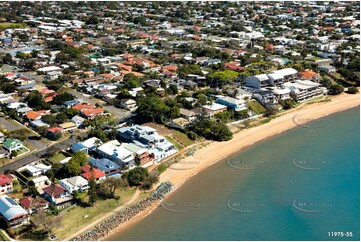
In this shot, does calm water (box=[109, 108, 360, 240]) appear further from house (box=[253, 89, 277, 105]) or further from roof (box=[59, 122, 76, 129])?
roof (box=[59, 122, 76, 129])

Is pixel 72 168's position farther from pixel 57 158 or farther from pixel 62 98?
pixel 62 98

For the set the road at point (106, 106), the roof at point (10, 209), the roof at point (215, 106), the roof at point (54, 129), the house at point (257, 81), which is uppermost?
the house at point (257, 81)

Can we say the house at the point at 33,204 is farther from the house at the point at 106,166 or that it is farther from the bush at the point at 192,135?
the bush at the point at 192,135

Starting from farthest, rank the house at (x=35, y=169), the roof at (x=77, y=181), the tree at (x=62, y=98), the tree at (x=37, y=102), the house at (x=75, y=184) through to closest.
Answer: the tree at (x=62, y=98), the tree at (x=37, y=102), the house at (x=35, y=169), the roof at (x=77, y=181), the house at (x=75, y=184)

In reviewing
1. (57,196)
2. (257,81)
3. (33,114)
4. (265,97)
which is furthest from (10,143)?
(257,81)

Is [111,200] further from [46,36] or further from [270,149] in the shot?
[46,36]

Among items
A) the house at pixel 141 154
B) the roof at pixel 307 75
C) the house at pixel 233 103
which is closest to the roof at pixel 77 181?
the house at pixel 141 154

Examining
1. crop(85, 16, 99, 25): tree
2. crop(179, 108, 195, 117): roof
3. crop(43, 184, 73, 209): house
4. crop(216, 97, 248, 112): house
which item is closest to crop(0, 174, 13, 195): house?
crop(43, 184, 73, 209): house
